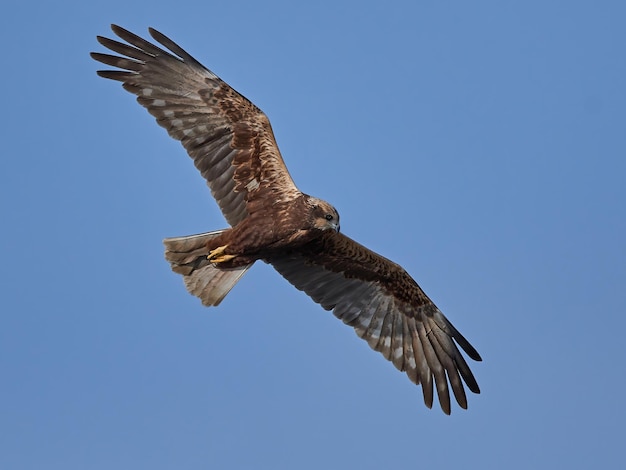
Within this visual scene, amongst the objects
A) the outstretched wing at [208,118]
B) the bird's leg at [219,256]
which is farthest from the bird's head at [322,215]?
the bird's leg at [219,256]

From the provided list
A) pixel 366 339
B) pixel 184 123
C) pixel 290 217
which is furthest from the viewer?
pixel 366 339

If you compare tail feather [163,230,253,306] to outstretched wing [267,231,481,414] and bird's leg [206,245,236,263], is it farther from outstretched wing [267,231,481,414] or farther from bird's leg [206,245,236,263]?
outstretched wing [267,231,481,414]

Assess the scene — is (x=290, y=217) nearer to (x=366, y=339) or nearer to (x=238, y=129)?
(x=238, y=129)

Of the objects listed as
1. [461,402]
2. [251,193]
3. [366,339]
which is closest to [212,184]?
[251,193]

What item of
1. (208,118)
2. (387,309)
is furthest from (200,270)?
(387,309)

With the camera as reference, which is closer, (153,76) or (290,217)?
(290,217)

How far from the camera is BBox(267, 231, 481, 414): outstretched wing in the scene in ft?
40.0

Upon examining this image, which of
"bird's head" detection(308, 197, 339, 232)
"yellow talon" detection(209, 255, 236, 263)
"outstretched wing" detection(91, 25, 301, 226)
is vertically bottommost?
"yellow talon" detection(209, 255, 236, 263)

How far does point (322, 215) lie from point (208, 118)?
1877 mm

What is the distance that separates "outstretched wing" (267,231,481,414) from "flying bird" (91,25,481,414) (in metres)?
0.01

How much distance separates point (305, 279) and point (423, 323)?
1.51 metres

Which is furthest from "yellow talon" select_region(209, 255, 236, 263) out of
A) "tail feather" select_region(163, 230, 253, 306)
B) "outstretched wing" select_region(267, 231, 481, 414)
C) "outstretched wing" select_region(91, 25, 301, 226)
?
"outstretched wing" select_region(267, 231, 481, 414)

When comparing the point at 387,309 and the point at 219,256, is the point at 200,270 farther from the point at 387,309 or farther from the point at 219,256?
the point at 387,309

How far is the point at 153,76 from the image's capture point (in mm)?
11898
